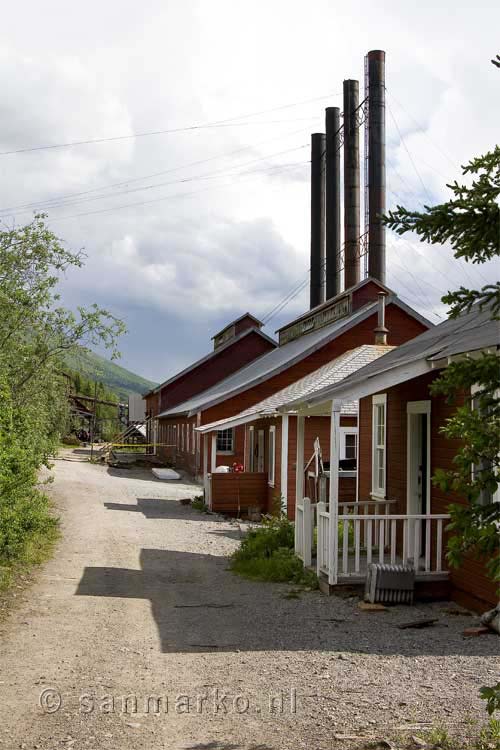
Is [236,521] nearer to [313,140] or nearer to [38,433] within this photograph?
[38,433]

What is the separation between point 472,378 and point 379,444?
10195 mm

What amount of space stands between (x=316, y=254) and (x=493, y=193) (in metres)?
38.5

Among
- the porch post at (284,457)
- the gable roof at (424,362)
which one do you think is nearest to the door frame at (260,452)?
the porch post at (284,457)

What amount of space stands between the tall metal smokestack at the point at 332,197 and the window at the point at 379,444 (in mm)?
25757

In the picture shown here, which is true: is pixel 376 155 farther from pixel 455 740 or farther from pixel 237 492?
pixel 455 740

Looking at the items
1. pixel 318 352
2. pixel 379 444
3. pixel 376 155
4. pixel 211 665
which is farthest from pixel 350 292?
pixel 211 665

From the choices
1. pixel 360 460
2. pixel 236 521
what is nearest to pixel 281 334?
pixel 236 521

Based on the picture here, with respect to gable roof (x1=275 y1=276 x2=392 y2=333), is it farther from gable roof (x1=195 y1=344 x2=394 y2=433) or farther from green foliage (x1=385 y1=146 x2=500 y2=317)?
green foliage (x1=385 y1=146 x2=500 y2=317)

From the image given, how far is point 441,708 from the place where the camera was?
19.8ft

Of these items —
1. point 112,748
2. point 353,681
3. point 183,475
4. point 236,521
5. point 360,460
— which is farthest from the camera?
point 183,475

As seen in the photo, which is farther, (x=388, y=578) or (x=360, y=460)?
(x=360, y=460)

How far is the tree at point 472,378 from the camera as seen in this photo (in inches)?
170

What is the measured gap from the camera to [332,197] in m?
40.7

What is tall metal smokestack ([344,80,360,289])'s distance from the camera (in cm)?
3631
